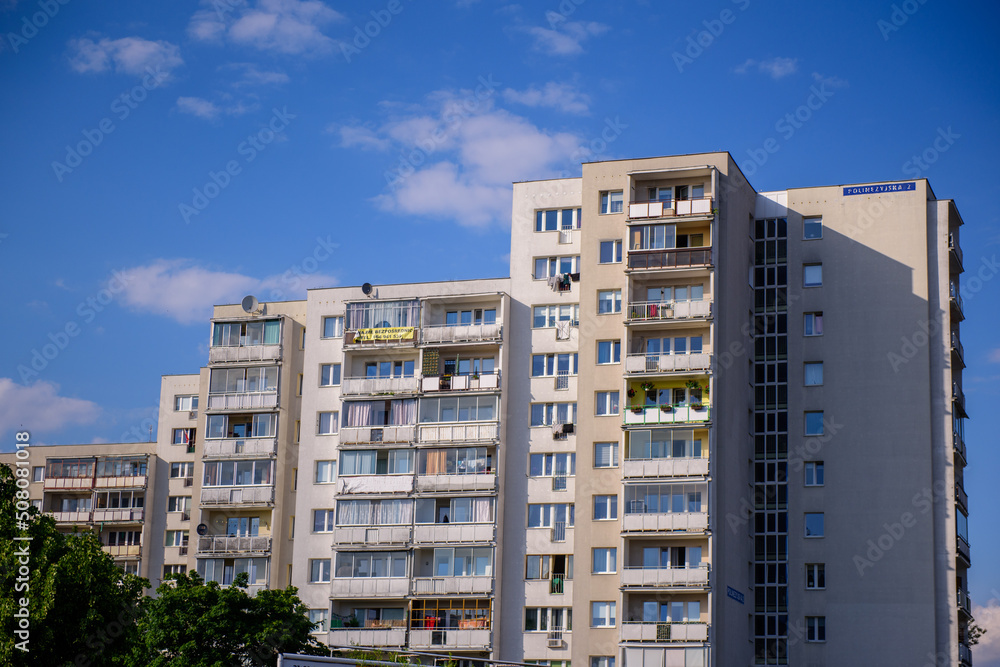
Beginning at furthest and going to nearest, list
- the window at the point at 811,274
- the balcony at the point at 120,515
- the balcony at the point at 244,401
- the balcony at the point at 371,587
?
the balcony at the point at 120,515 < the balcony at the point at 244,401 < the window at the point at 811,274 < the balcony at the point at 371,587

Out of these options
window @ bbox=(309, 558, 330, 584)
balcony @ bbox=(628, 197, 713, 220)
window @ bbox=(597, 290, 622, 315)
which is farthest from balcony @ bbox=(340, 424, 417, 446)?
balcony @ bbox=(628, 197, 713, 220)

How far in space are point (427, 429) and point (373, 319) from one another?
8.28 m

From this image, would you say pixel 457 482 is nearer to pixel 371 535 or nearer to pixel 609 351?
pixel 371 535

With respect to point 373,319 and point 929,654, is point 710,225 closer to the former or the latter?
point 373,319

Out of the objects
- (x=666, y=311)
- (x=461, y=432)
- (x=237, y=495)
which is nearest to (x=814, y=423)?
(x=666, y=311)

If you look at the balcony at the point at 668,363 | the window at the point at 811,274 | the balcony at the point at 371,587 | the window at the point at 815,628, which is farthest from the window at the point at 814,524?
the balcony at the point at 371,587

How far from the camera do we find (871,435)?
292 feet

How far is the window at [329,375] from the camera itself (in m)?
94.0

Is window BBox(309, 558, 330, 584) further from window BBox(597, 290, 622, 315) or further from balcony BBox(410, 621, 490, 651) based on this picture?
window BBox(597, 290, 622, 315)

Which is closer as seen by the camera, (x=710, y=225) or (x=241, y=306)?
(x=710, y=225)

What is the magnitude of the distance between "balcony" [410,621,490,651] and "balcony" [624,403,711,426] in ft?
49.2

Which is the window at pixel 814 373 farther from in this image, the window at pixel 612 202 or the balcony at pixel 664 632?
the balcony at pixel 664 632

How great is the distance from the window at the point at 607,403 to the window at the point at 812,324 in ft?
48.4

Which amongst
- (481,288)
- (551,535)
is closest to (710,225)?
(481,288)
